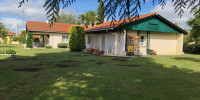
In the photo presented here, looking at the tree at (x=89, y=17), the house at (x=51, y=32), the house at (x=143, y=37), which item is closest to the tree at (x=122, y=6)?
the house at (x=143, y=37)

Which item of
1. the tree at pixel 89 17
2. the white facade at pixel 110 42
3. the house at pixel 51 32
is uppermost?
the tree at pixel 89 17

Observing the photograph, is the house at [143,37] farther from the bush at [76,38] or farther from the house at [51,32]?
the house at [51,32]

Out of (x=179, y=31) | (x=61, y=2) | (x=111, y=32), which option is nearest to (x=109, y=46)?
(x=111, y=32)

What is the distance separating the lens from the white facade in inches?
603

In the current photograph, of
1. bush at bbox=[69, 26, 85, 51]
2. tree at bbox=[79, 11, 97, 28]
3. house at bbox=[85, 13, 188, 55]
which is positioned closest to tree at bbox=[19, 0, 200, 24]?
house at bbox=[85, 13, 188, 55]

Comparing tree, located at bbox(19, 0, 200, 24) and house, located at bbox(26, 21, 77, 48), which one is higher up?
house, located at bbox(26, 21, 77, 48)

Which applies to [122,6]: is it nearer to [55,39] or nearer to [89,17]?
[55,39]

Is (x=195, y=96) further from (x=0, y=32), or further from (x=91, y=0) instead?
(x=0, y=32)

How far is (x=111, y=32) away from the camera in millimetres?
16375

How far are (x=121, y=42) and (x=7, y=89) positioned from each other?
12245mm

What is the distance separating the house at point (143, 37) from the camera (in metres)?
15.4

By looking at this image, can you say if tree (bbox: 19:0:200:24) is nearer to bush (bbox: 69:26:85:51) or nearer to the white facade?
the white facade

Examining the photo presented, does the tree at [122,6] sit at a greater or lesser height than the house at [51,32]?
lesser

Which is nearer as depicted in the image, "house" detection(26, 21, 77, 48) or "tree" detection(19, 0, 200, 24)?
"tree" detection(19, 0, 200, 24)
